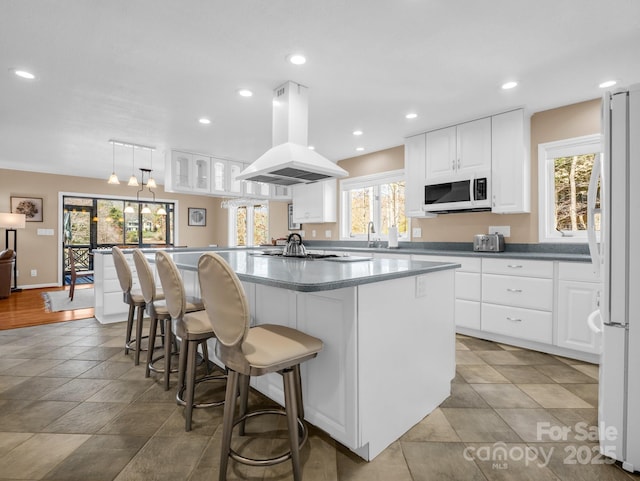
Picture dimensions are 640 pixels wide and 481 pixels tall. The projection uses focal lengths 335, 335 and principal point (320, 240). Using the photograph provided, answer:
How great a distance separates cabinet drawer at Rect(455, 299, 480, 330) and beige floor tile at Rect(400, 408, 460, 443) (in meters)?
1.69

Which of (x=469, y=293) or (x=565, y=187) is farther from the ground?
(x=565, y=187)

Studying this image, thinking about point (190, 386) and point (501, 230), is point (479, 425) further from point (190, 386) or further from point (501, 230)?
point (501, 230)

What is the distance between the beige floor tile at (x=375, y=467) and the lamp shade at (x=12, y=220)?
718cm

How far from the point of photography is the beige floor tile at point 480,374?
8.14 ft

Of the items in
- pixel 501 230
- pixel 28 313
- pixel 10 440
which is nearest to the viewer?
pixel 10 440

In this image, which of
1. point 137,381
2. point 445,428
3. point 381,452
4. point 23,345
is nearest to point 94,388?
point 137,381

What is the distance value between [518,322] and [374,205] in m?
2.69

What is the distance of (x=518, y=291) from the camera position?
3145mm

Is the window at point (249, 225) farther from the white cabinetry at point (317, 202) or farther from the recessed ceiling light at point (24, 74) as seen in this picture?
the recessed ceiling light at point (24, 74)

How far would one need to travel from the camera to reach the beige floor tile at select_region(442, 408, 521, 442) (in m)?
1.79

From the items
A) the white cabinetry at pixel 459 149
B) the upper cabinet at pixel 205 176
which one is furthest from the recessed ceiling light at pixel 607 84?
the upper cabinet at pixel 205 176

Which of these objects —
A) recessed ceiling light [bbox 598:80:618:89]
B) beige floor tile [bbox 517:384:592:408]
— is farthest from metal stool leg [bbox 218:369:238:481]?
recessed ceiling light [bbox 598:80:618:89]

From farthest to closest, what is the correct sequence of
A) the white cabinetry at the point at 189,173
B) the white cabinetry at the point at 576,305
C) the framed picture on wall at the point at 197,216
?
1. the framed picture on wall at the point at 197,216
2. the white cabinetry at the point at 189,173
3. the white cabinetry at the point at 576,305

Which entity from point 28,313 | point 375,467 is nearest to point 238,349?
point 375,467
